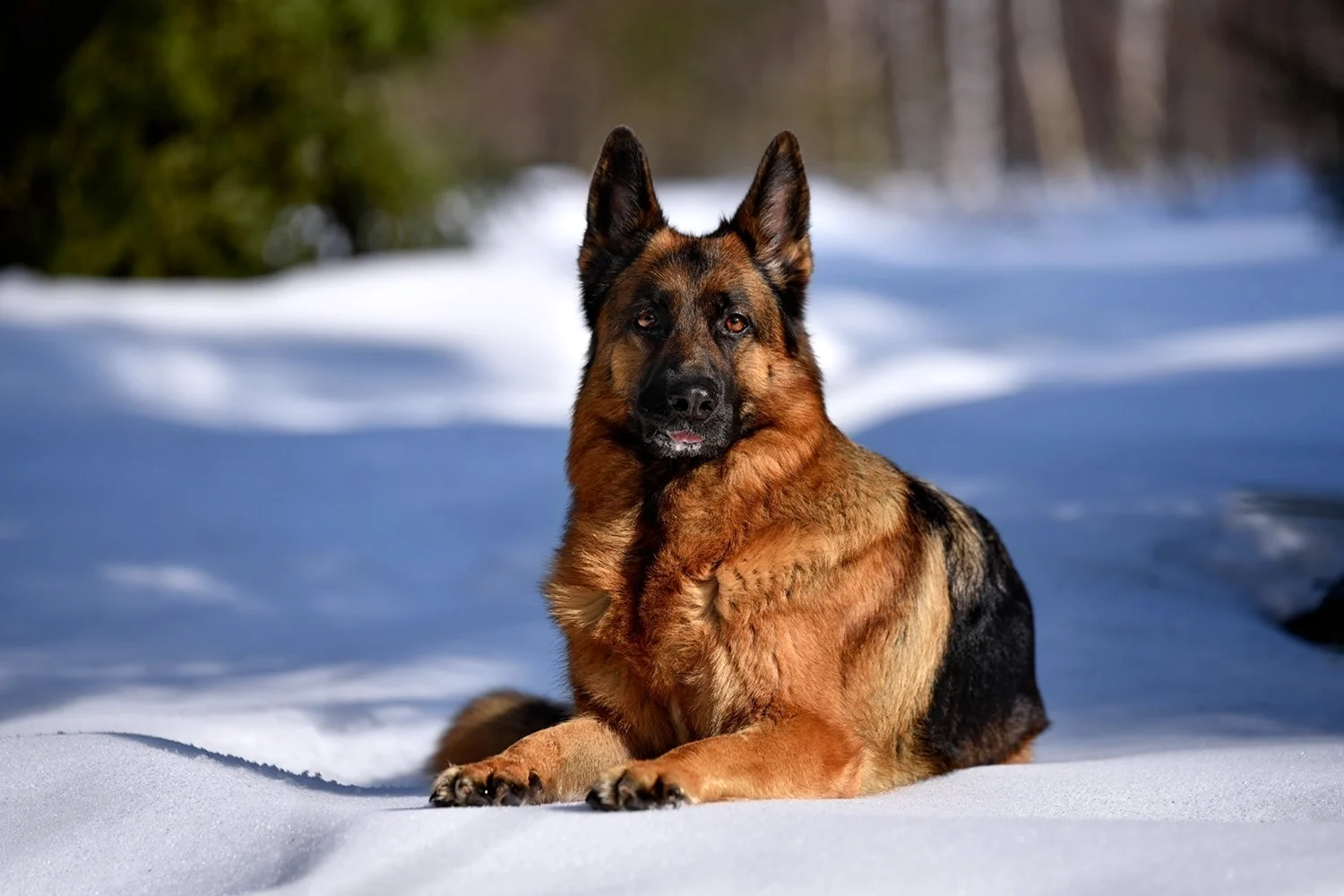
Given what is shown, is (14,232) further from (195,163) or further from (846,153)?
(846,153)

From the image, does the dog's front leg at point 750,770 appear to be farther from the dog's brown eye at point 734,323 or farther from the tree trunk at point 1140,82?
the tree trunk at point 1140,82

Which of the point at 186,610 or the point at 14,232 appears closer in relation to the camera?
the point at 186,610

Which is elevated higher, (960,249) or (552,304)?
(960,249)

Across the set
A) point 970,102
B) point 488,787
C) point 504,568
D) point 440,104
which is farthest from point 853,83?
point 488,787

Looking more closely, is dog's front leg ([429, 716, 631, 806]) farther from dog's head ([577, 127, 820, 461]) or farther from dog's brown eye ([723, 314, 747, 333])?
dog's brown eye ([723, 314, 747, 333])

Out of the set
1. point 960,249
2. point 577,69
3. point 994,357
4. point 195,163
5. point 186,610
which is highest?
point 577,69

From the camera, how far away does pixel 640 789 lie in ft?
11.8

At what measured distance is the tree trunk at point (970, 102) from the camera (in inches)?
1469

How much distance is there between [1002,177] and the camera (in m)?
41.5

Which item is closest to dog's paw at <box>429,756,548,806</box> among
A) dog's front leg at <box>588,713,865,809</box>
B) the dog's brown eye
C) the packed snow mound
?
the packed snow mound

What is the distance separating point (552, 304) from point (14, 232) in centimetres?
539

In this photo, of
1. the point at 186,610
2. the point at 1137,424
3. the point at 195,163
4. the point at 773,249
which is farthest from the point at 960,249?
the point at 773,249

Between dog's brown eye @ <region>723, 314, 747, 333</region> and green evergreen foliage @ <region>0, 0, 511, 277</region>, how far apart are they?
11547 millimetres

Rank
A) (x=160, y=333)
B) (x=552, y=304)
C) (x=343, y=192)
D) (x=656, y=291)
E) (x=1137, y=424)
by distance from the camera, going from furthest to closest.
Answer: (x=343, y=192), (x=552, y=304), (x=160, y=333), (x=1137, y=424), (x=656, y=291)
